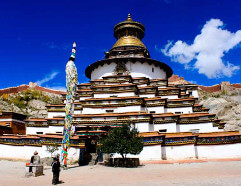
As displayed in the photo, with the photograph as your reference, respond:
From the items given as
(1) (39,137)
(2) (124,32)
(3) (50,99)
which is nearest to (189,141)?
(1) (39,137)

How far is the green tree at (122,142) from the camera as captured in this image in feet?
41.3

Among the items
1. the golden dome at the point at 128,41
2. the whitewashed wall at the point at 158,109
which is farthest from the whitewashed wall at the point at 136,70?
the whitewashed wall at the point at 158,109

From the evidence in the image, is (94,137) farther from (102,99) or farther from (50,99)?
(50,99)

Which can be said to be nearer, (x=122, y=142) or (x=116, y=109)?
(x=122, y=142)

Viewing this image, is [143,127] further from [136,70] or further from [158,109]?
[136,70]

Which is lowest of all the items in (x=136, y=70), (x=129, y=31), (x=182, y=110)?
(x=182, y=110)

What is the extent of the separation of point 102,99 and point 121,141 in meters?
7.85

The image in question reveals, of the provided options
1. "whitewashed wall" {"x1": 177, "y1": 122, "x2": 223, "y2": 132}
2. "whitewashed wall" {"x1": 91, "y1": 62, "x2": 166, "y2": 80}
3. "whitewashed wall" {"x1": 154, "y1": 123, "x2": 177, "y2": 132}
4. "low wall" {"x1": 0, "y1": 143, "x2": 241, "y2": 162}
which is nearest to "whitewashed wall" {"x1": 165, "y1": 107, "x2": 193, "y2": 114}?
"whitewashed wall" {"x1": 177, "y1": 122, "x2": 223, "y2": 132}

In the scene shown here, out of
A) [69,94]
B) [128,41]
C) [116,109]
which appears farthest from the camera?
[128,41]

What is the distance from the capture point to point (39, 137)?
1761 centimetres

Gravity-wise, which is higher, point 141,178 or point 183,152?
point 183,152

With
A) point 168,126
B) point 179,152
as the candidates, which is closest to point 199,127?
point 168,126

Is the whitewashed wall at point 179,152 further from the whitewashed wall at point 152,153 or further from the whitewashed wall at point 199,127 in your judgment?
the whitewashed wall at point 199,127

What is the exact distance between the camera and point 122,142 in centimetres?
1264
